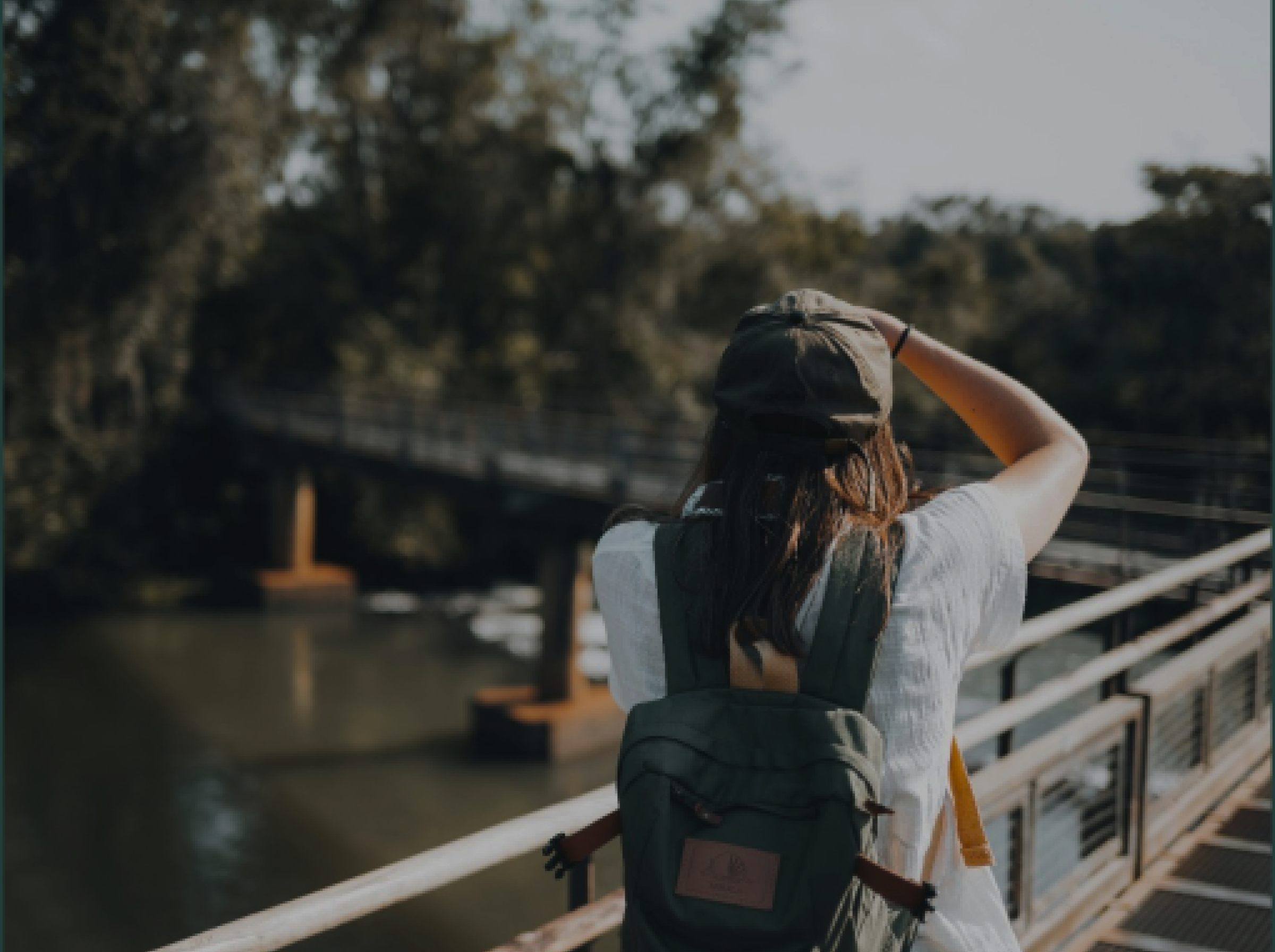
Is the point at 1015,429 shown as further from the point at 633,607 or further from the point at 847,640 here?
the point at 633,607

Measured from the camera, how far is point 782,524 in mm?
1389

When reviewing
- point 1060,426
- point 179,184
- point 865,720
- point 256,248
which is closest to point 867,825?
point 865,720

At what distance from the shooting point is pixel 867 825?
4.17 feet

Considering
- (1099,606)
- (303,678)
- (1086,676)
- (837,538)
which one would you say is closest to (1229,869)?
(1086,676)

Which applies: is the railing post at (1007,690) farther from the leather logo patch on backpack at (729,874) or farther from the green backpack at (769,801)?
the leather logo patch on backpack at (729,874)

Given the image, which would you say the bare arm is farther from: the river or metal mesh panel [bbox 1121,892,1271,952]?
the river

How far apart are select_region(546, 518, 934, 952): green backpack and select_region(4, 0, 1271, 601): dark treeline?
64.5 ft

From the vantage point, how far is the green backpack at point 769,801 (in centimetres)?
125

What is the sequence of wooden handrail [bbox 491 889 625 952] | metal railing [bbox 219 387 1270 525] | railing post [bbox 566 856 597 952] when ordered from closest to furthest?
wooden handrail [bbox 491 889 625 952] → railing post [bbox 566 856 597 952] → metal railing [bbox 219 387 1270 525]

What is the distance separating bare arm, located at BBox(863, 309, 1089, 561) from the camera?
4.93 ft

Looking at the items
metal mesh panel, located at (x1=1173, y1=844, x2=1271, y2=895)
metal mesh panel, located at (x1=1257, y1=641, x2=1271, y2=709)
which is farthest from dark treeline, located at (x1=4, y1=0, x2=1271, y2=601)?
metal mesh panel, located at (x1=1173, y1=844, x2=1271, y2=895)

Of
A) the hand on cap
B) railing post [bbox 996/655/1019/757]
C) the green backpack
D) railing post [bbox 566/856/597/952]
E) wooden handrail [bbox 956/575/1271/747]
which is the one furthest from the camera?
railing post [bbox 996/655/1019/757]

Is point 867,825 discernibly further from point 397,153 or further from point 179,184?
point 397,153

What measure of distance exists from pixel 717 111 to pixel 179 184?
1341cm
